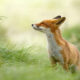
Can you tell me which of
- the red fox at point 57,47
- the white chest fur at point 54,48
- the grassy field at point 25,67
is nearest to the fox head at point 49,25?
the red fox at point 57,47

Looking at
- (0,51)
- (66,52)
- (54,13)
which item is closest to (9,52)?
(0,51)

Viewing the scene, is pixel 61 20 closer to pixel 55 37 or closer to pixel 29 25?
pixel 55 37

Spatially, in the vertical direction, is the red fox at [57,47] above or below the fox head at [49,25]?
below

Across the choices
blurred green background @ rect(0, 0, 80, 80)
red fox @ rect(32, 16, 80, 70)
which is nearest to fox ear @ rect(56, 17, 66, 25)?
red fox @ rect(32, 16, 80, 70)

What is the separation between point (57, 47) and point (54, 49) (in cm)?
7

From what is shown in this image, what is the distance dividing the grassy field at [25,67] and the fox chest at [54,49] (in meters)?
0.18

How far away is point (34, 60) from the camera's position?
980 centimetres

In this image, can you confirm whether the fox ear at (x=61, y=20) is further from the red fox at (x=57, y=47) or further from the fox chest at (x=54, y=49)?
the fox chest at (x=54, y=49)

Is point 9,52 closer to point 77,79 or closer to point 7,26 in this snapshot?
point 77,79

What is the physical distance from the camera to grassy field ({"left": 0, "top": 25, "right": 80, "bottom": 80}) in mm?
7650

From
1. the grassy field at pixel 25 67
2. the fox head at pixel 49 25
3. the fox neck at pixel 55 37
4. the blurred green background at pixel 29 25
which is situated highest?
the blurred green background at pixel 29 25

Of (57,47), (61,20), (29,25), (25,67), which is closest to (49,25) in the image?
(61,20)

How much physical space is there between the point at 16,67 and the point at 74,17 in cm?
1201

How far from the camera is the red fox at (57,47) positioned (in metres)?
10.1
